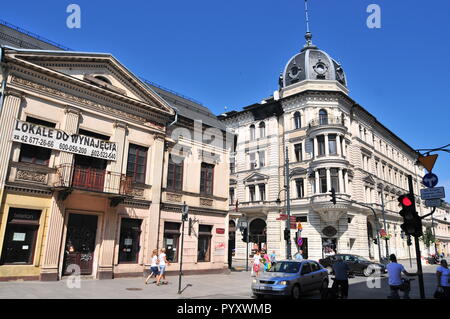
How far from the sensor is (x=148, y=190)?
63.5 feet

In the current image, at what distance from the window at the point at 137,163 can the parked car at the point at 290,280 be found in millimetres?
9172

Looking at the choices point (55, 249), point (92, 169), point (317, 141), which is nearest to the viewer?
point (55, 249)

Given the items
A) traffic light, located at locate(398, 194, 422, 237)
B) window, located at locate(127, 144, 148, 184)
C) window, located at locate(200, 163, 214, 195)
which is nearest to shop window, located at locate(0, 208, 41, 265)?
window, located at locate(127, 144, 148, 184)

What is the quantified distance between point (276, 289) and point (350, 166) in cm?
2933

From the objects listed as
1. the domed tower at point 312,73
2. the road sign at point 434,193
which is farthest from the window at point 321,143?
the road sign at point 434,193

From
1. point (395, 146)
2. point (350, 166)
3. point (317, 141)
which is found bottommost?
point (350, 166)

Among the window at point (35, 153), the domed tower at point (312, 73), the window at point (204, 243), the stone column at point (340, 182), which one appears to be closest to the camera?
the window at point (35, 153)

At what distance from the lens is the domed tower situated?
135ft

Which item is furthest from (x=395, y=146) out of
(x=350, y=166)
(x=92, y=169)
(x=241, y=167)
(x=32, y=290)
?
(x=32, y=290)

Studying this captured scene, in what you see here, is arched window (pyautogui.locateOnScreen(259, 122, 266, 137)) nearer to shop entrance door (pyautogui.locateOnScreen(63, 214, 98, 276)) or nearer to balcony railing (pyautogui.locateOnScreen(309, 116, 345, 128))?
balcony railing (pyautogui.locateOnScreen(309, 116, 345, 128))

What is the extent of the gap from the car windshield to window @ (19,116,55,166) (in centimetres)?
1156

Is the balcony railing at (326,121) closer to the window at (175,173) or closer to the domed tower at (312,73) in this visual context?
the domed tower at (312,73)

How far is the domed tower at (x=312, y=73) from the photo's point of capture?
41.2 metres
